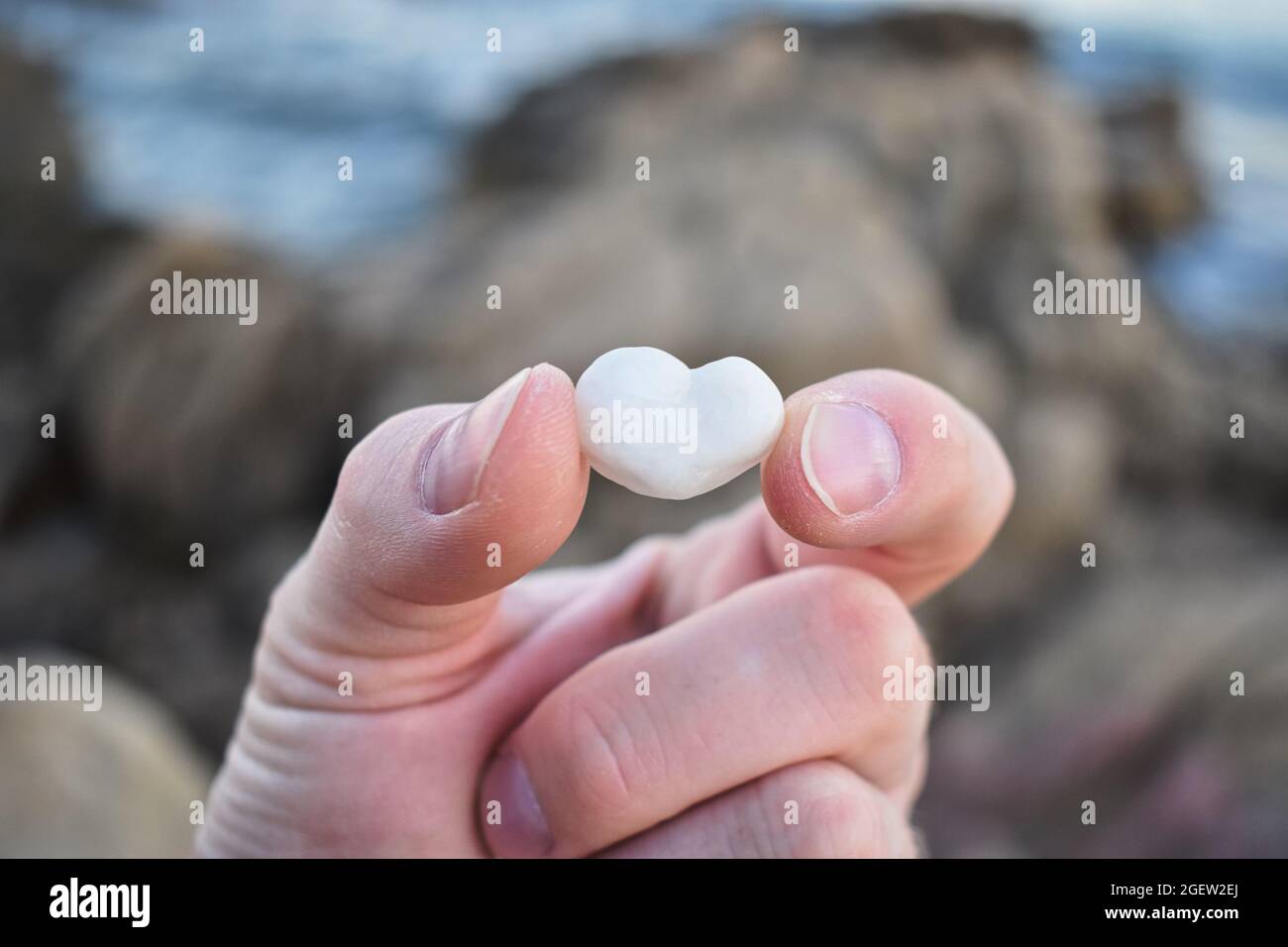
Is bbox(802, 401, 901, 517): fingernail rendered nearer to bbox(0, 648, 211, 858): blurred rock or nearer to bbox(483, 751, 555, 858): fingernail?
bbox(483, 751, 555, 858): fingernail

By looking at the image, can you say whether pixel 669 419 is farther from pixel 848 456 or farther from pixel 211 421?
pixel 211 421

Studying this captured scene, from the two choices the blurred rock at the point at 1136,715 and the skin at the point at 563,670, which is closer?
the skin at the point at 563,670

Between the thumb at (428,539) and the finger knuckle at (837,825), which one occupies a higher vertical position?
the thumb at (428,539)

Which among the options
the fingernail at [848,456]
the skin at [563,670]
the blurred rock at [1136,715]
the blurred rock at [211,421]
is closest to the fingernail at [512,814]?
the skin at [563,670]

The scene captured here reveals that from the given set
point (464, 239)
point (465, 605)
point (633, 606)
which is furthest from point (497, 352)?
point (465, 605)

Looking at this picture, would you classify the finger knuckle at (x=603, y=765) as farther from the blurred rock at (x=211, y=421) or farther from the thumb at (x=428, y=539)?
the blurred rock at (x=211, y=421)

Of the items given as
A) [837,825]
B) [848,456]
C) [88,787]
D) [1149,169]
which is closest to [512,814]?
[837,825]

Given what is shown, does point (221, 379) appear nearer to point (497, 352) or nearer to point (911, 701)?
point (497, 352)
